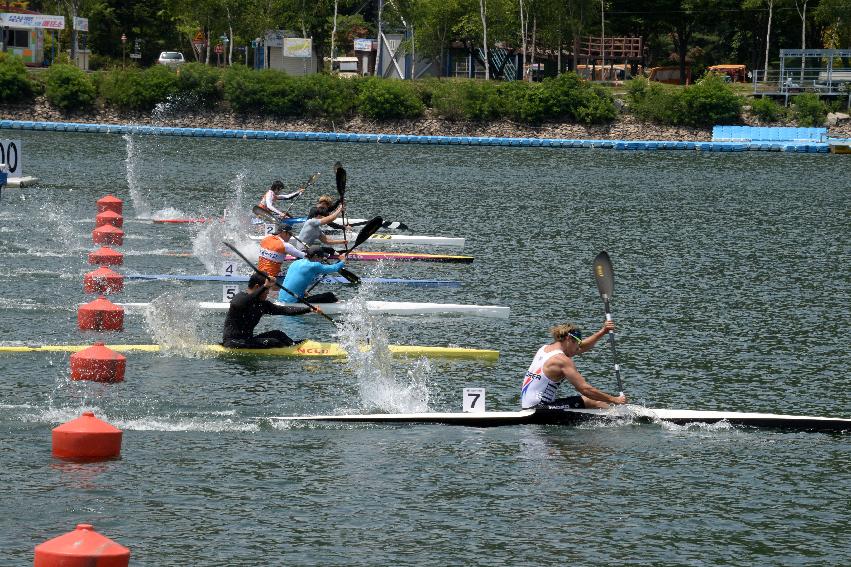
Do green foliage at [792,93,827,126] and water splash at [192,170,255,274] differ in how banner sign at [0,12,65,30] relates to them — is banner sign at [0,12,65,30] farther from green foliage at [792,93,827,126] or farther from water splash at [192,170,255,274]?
water splash at [192,170,255,274]

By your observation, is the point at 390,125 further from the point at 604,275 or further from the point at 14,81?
the point at 604,275

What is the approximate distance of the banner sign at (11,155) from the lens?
4597cm

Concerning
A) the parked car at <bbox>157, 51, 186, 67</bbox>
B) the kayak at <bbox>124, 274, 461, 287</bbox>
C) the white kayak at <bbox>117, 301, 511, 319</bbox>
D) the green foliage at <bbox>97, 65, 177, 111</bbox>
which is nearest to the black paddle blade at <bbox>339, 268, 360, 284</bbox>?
the white kayak at <bbox>117, 301, 511, 319</bbox>

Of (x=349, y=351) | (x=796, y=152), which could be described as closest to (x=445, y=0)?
(x=796, y=152)

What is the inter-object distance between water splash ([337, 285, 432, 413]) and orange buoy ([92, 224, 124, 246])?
13443mm

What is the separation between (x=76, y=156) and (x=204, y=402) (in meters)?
48.6

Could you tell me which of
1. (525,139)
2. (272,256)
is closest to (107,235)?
(272,256)

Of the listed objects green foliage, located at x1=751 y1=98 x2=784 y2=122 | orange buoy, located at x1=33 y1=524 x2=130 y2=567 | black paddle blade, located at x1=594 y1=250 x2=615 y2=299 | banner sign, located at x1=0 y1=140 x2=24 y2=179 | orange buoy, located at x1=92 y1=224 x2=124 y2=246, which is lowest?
orange buoy, located at x1=33 y1=524 x2=130 y2=567

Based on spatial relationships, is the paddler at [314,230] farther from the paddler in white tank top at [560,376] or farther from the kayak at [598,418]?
the paddler in white tank top at [560,376]

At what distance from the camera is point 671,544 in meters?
14.6

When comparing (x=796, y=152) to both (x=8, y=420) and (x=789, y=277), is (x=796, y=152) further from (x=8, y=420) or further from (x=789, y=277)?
(x=8, y=420)

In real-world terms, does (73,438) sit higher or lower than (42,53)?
lower

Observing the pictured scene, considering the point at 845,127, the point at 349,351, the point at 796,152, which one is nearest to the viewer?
the point at 349,351

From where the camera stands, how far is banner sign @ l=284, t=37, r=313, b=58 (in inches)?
3807
